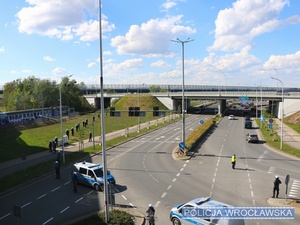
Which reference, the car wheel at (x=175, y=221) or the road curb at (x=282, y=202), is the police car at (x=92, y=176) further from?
the road curb at (x=282, y=202)

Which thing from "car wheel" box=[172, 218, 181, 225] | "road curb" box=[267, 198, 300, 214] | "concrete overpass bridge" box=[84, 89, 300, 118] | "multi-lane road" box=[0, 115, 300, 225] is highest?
"concrete overpass bridge" box=[84, 89, 300, 118]

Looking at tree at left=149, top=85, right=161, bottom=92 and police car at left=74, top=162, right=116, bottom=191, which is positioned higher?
tree at left=149, top=85, right=161, bottom=92

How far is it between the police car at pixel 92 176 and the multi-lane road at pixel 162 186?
49 centimetres

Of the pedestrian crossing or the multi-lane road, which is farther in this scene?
the pedestrian crossing

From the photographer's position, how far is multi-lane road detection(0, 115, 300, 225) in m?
17.9

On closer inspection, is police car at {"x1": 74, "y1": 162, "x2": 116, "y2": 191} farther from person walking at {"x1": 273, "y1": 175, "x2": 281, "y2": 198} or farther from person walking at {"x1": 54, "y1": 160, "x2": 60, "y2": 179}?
person walking at {"x1": 273, "y1": 175, "x2": 281, "y2": 198}

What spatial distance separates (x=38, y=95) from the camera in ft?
306

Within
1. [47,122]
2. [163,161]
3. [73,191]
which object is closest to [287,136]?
[163,161]

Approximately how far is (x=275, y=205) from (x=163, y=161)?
48.6 ft

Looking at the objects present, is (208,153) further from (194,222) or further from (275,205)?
(194,222)

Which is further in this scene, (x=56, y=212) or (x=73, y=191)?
(x=73, y=191)

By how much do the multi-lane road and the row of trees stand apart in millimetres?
55505

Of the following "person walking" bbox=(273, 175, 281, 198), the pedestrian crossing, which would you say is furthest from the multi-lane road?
"person walking" bbox=(273, 175, 281, 198)

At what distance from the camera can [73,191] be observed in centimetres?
2139
